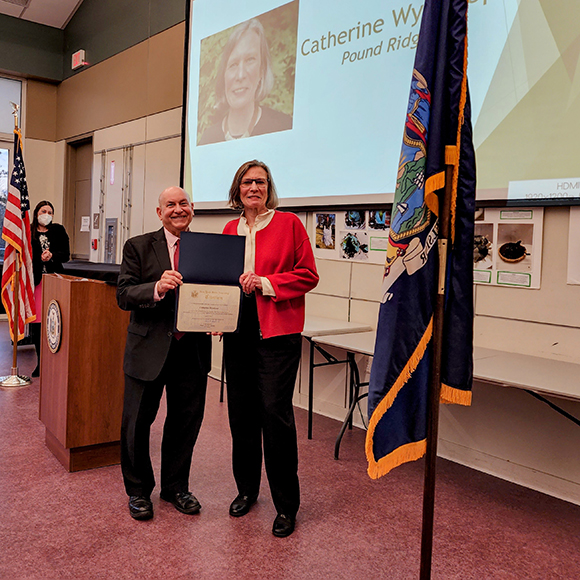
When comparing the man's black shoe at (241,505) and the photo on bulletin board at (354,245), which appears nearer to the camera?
the man's black shoe at (241,505)

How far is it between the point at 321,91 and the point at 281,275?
7.23 ft

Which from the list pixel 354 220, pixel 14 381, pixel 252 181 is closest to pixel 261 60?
pixel 354 220

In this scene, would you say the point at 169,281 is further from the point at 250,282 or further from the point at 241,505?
the point at 241,505

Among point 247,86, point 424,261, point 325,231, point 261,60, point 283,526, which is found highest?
point 261,60

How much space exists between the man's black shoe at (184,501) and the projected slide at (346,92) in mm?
2098

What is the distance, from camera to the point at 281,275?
2180mm

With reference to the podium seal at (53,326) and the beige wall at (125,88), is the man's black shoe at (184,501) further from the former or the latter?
the beige wall at (125,88)

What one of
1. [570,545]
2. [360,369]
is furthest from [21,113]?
[570,545]

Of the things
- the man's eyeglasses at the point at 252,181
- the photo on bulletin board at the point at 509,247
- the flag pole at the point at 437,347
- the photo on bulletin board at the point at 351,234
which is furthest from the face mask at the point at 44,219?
the flag pole at the point at 437,347

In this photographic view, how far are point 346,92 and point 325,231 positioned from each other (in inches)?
37.4

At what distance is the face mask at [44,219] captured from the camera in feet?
16.3

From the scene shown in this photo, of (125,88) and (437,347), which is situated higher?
(125,88)

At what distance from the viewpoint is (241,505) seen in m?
2.42

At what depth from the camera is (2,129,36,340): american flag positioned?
180 inches
